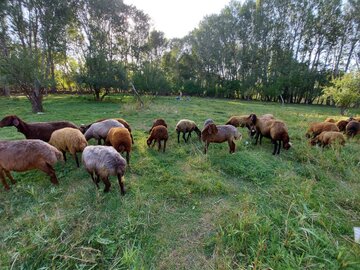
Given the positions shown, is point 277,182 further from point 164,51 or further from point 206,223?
point 164,51

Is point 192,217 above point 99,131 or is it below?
below

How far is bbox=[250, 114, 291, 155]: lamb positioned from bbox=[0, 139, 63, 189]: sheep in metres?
6.26

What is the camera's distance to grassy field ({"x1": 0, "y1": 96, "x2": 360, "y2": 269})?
2.54 m

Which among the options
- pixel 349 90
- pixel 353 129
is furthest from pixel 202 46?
pixel 353 129

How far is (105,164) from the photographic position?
3.75 metres

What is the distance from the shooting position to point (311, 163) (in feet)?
17.8

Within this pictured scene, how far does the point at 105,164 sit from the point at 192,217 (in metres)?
1.99

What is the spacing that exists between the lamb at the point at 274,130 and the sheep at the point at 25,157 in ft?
20.5

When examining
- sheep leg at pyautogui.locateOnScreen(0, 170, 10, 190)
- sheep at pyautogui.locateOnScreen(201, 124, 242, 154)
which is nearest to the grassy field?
sheep leg at pyautogui.locateOnScreen(0, 170, 10, 190)

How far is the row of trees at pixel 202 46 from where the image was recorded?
20.1m

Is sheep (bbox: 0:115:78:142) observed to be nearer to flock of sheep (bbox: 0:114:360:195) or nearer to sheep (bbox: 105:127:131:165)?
flock of sheep (bbox: 0:114:360:195)

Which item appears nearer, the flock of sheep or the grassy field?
the grassy field

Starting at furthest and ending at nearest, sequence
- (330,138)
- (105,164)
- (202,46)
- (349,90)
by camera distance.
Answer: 1. (202,46)
2. (349,90)
3. (330,138)
4. (105,164)

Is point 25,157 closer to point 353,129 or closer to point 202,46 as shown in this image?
point 353,129
